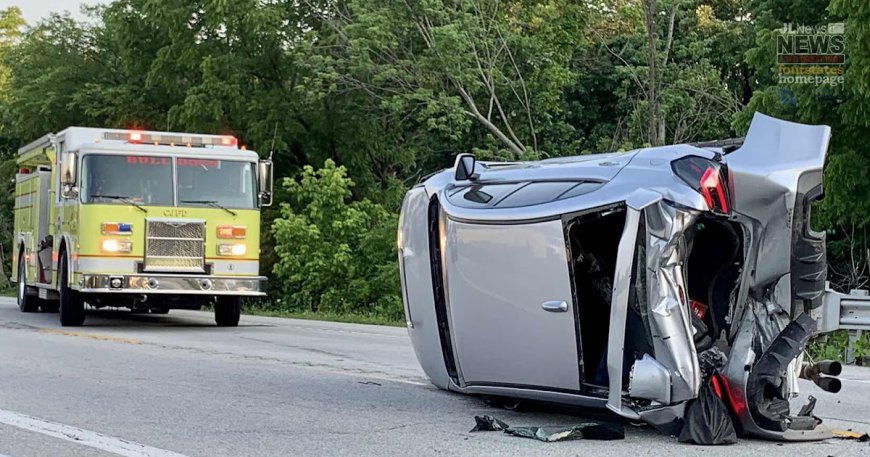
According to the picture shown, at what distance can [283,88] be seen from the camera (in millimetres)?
35750

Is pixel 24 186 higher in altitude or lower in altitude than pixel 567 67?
lower

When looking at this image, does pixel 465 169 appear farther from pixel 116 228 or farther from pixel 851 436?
pixel 116 228

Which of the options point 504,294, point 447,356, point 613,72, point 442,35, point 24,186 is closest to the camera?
point 504,294

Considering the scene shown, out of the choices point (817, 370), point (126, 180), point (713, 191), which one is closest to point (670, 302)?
point (713, 191)

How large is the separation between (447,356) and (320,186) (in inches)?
898

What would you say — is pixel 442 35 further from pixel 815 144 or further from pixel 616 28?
pixel 815 144

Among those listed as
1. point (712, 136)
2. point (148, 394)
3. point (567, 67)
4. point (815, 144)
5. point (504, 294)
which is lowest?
point (148, 394)

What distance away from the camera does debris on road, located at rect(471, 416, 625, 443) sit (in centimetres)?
754

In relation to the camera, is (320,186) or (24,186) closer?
(24,186)

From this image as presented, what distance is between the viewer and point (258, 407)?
905 cm

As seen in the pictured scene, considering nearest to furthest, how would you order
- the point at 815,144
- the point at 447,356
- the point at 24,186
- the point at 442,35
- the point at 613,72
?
the point at 815,144 < the point at 447,356 < the point at 24,186 < the point at 442,35 < the point at 613,72

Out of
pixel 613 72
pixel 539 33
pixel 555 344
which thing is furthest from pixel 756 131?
pixel 613 72

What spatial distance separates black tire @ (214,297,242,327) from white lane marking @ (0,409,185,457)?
10547 mm

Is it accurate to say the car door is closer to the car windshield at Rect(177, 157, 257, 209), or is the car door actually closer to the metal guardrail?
the metal guardrail
